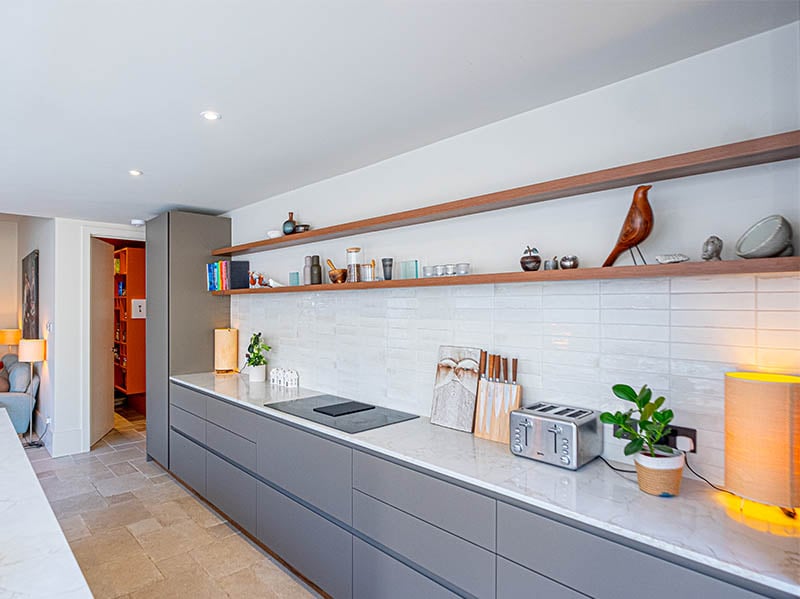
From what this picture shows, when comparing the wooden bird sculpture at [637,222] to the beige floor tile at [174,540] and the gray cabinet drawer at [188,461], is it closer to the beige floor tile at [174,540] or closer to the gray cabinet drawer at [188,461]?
the beige floor tile at [174,540]

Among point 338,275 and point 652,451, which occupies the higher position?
point 338,275

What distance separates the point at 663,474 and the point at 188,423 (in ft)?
11.3

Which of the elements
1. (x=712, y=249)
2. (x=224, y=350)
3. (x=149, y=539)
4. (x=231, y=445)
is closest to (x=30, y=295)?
(x=224, y=350)

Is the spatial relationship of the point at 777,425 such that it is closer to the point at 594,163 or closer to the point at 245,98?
the point at 594,163

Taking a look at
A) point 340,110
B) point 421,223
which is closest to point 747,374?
point 421,223

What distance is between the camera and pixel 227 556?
9.63 feet

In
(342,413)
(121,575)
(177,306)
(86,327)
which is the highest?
(177,306)

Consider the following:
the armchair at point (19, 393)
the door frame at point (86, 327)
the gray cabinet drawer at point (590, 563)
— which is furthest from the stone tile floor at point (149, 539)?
the gray cabinet drawer at point (590, 563)

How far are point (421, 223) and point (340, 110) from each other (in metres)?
0.80

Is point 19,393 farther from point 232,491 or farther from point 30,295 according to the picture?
point 232,491

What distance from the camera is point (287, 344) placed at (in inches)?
150

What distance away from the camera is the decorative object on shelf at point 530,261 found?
6.84ft

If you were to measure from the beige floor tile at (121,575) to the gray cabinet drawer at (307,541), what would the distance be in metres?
0.64

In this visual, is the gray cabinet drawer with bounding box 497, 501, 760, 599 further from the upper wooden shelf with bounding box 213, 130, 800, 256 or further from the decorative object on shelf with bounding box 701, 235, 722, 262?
the upper wooden shelf with bounding box 213, 130, 800, 256
